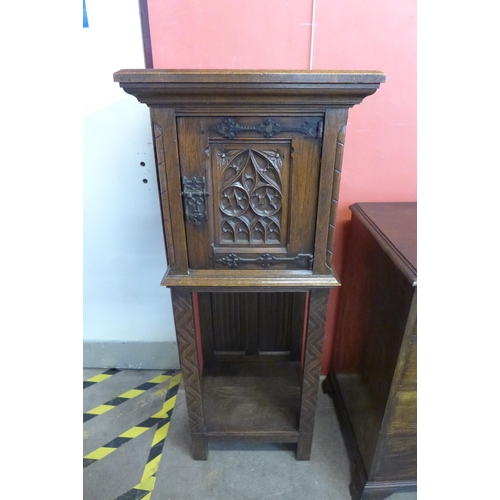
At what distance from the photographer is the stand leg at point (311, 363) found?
977mm

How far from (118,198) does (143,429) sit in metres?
0.96

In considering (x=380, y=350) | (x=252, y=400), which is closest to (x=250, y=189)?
(x=380, y=350)

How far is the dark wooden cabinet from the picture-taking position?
0.89 metres

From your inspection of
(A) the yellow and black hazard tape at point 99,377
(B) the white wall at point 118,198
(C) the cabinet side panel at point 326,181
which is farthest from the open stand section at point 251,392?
(A) the yellow and black hazard tape at point 99,377

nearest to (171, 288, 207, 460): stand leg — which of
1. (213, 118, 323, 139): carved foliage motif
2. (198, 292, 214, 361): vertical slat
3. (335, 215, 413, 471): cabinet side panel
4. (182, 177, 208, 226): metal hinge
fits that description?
(182, 177, 208, 226): metal hinge

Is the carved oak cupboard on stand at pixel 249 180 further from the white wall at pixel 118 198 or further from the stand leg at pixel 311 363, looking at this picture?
the white wall at pixel 118 198

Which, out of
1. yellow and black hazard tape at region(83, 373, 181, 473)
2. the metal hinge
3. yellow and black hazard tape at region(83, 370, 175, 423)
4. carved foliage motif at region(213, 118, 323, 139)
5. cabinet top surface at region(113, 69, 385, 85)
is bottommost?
yellow and black hazard tape at region(83, 373, 181, 473)

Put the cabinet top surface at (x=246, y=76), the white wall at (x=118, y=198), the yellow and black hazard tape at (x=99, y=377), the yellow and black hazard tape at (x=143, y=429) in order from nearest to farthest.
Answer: the cabinet top surface at (x=246, y=76), the white wall at (x=118, y=198), the yellow and black hazard tape at (x=143, y=429), the yellow and black hazard tape at (x=99, y=377)

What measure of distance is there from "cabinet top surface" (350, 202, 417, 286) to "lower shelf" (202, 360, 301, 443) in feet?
2.40

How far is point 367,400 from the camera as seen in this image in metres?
1.11

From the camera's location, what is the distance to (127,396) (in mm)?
1537

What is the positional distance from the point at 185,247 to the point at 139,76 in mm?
409

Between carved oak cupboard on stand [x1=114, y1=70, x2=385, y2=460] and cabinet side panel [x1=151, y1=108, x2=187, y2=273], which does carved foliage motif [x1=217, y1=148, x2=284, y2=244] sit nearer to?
carved oak cupboard on stand [x1=114, y1=70, x2=385, y2=460]

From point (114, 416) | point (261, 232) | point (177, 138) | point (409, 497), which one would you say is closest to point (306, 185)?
point (261, 232)
